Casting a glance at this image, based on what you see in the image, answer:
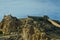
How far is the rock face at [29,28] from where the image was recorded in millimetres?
59406

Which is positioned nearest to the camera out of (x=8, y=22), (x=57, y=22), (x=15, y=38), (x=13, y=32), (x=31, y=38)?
(x=31, y=38)

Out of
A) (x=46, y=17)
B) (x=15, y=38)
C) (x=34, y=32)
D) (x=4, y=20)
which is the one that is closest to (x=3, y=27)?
(x=4, y=20)

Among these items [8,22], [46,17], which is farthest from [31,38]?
[46,17]

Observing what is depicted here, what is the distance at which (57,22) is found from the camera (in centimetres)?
8475

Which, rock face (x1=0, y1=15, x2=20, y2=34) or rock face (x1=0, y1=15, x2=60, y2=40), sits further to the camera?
rock face (x1=0, y1=15, x2=20, y2=34)

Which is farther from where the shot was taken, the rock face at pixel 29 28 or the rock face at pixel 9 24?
the rock face at pixel 9 24

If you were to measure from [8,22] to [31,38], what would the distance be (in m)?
21.3

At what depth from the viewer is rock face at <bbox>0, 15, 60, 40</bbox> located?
59406 mm

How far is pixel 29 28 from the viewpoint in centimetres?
6041

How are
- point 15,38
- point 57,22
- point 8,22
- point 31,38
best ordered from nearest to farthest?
point 31,38, point 15,38, point 8,22, point 57,22

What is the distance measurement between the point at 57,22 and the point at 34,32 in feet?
83.6

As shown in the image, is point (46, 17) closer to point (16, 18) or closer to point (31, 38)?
point (16, 18)

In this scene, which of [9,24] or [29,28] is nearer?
[29,28]

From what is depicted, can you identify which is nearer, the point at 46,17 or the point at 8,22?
the point at 8,22
